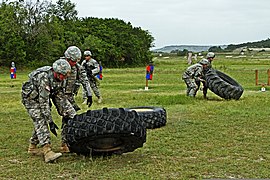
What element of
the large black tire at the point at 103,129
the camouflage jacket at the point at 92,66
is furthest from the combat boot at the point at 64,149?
the camouflage jacket at the point at 92,66

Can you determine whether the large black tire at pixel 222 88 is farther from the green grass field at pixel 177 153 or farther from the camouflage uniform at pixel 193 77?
the green grass field at pixel 177 153

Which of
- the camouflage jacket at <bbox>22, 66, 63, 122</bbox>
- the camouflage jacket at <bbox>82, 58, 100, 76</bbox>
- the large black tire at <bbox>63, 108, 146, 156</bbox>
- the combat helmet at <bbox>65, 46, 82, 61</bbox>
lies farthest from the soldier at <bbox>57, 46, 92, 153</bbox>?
the camouflage jacket at <bbox>82, 58, 100, 76</bbox>

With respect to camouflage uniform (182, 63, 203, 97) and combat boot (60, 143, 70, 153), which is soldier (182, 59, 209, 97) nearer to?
camouflage uniform (182, 63, 203, 97)

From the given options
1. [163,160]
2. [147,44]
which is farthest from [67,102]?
[147,44]

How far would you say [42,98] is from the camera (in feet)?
22.2

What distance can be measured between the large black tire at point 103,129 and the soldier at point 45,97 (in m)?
0.32

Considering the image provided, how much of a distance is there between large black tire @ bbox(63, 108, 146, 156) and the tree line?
3961 cm

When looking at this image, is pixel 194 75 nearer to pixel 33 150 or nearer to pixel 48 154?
pixel 33 150

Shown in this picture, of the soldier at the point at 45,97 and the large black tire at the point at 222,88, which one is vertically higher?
the soldier at the point at 45,97

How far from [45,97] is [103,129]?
103 centimetres

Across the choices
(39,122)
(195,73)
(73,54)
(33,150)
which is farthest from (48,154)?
(195,73)

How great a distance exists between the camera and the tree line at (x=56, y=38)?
150 feet

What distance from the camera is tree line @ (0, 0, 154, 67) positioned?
4572 cm

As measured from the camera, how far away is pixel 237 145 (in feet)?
26.3
